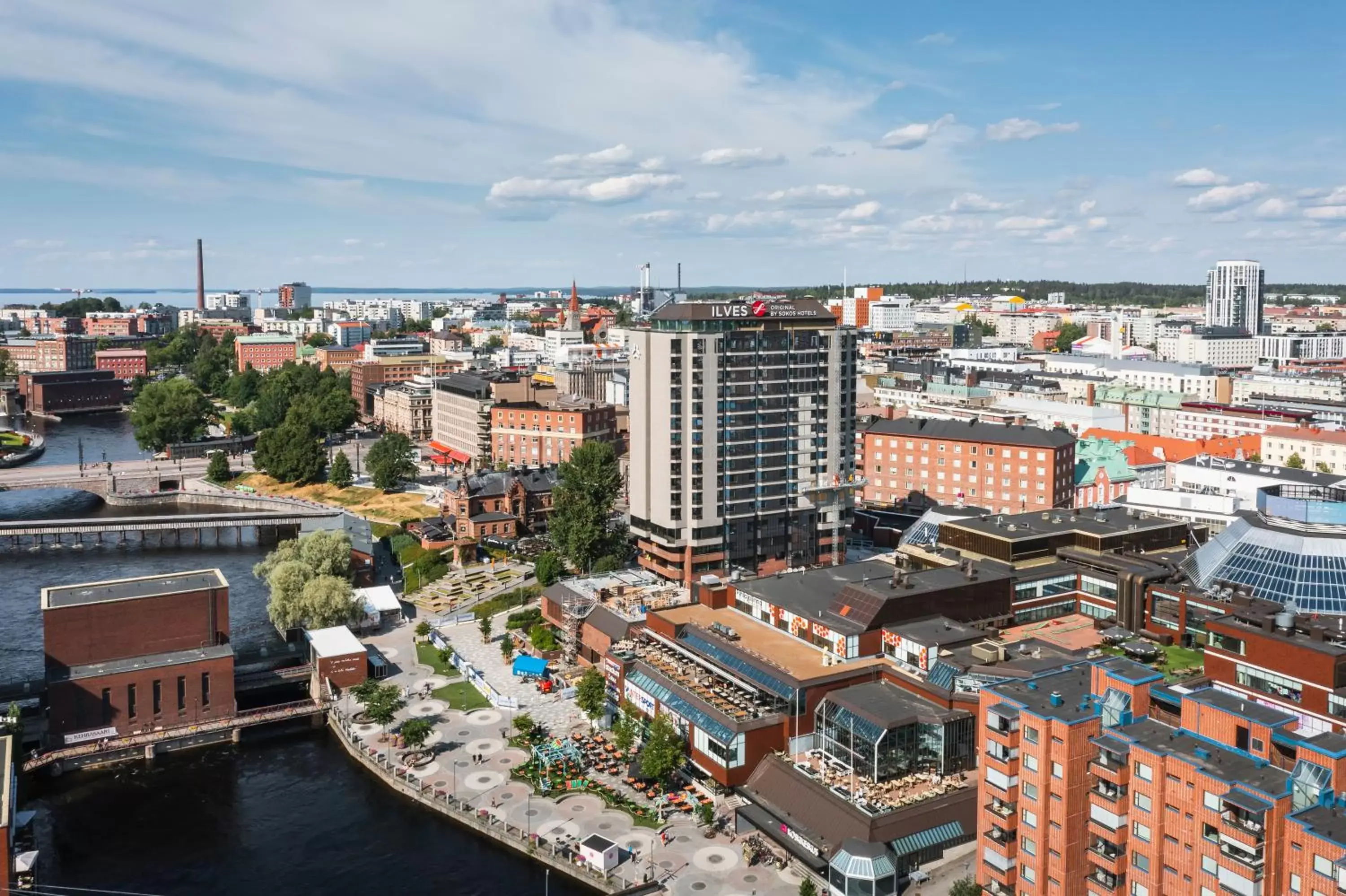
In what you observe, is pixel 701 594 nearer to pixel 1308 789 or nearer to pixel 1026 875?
pixel 1026 875

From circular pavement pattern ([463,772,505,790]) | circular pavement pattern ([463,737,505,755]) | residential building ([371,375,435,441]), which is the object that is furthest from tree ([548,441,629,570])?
residential building ([371,375,435,441])

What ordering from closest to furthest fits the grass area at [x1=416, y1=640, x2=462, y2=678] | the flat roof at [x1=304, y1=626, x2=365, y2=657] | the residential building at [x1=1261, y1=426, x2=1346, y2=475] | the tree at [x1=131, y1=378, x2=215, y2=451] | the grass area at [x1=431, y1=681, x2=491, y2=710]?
the grass area at [x1=431, y1=681, x2=491, y2=710] < the flat roof at [x1=304, y1=626, x2=365, y2=657] < the grass area at [x1=416, y1=640, x2=462, y2=678] < the residential building at [x1=1261, y1=426, x2=1346, y2=475] < the tree at [x1=131, y1=378, x2=215, y2=451]

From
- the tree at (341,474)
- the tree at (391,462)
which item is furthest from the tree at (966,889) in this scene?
the tree at (341,474)

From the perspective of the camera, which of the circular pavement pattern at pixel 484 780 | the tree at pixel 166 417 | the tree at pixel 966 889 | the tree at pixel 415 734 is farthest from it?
the tree at pixel 166 417

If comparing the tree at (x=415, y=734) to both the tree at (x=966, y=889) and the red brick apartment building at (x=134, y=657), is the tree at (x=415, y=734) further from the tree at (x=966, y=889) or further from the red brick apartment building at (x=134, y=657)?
the tree at (x=966, y=889)

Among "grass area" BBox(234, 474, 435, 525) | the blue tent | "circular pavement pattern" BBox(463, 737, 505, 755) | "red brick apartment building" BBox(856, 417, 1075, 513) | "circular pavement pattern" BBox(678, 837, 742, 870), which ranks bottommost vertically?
"circular pavement pattern" BBox(678, 837, 742, 870)

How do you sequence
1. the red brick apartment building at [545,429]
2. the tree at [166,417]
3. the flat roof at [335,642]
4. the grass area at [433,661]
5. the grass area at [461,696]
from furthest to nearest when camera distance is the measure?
the tree at [166,417] → the red brick apartment building at [545,429] → the grass area at [433,661] → the flat roof at [335,642] → the grass area at [461,696]

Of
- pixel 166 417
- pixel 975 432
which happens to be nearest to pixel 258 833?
pixel 975 432

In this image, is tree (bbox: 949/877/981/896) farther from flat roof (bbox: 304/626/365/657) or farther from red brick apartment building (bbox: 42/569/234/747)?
red brick apartment building (bbox: 42/569/234/747)
